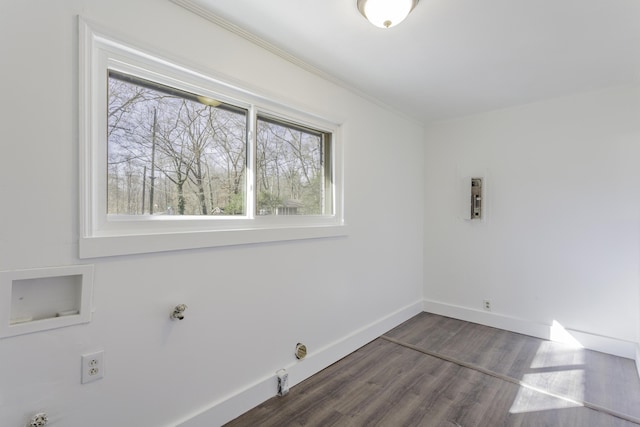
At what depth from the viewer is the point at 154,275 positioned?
5.02 feet

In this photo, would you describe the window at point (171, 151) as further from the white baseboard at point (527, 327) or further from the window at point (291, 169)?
the white baseboard at point (527, 327)

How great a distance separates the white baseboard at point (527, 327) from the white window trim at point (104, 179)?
7.82 ft

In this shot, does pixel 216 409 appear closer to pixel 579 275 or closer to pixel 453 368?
pixel 453 368

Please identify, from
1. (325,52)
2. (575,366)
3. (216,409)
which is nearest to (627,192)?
(575,366)

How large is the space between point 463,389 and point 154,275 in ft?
7.01

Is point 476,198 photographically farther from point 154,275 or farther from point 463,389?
point 154,275

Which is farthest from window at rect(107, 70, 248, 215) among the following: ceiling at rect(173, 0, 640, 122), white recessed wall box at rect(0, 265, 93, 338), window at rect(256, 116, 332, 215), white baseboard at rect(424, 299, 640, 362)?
white baseboard at rect(424, 299, 640, 362)

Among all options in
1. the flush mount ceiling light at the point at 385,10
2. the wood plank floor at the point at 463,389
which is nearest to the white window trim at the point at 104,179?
the flush mount ceiling light at the point at 385,10

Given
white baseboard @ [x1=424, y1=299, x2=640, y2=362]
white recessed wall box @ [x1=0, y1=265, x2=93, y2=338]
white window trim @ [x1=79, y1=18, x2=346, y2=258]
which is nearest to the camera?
white recessed wall box @ [x1=0, y1=265, x2=93, y2=338]

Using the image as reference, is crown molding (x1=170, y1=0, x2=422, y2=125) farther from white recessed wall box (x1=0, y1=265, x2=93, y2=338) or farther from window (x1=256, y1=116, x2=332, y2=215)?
white recessed wall box (x1=0, y1=265, x2=93, y2=338)

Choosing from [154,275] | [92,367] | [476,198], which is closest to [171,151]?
[154,275]

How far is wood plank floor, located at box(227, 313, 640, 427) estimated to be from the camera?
73.1 inches

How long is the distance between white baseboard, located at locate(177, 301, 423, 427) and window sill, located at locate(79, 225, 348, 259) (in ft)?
2.98

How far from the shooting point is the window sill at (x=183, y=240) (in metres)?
1.34
